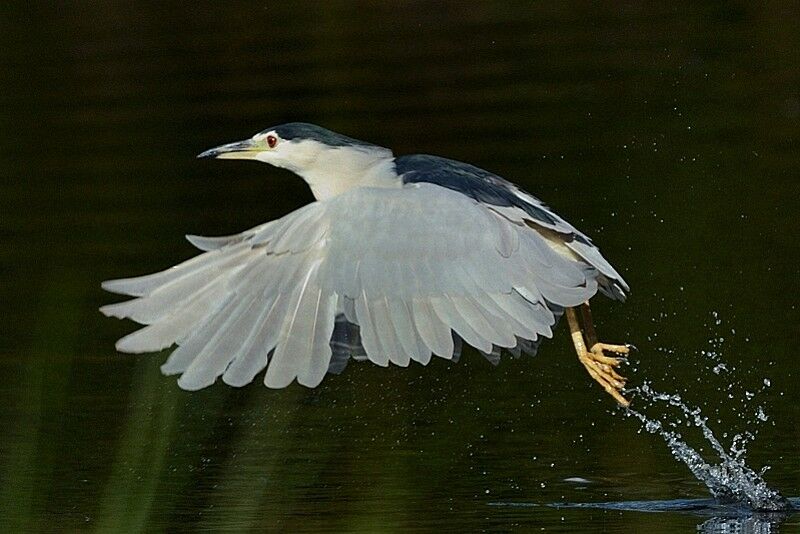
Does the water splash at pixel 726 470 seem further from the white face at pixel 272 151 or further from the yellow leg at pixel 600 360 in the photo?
the white face at pixel 272 151

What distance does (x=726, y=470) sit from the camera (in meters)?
6.42

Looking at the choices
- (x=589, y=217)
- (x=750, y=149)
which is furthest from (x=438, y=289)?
(x=750, y=149)

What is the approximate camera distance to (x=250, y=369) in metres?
5.30

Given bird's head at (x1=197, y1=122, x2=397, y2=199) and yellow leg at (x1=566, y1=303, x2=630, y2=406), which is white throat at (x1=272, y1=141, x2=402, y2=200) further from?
yellow leg at (x1=566, y1=303, x2=630, y2=406)

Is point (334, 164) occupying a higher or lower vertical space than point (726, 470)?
higher

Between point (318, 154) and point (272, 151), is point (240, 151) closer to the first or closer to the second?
point (272, 151)

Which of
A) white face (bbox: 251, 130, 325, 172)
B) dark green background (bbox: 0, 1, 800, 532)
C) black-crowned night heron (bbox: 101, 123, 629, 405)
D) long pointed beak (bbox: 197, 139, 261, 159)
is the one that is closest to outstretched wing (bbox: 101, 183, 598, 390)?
black-crowned night heron (bbox: 101, 123, 629, 405)

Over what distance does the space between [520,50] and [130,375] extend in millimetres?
11208

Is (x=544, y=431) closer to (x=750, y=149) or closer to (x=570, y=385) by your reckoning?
(x=570, y=385)

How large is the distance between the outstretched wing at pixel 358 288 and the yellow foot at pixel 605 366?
0.68m

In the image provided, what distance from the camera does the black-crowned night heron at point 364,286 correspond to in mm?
5379

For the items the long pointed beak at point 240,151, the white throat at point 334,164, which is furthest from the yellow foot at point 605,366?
the long pointed beak at point 240,151

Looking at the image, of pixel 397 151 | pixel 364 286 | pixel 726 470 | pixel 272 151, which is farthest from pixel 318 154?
pixel 397 151

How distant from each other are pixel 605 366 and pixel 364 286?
4.23ft
